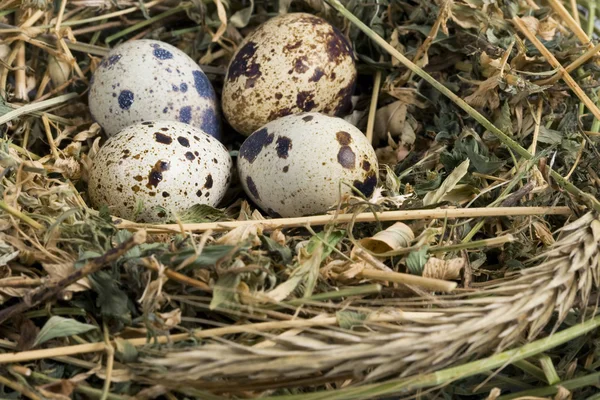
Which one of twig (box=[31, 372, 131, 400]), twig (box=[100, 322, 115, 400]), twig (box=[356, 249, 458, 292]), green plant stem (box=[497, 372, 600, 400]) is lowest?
green plant stem (box=[497, 372, 600, 400])

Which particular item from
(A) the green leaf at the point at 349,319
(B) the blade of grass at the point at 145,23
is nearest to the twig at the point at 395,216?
(A) the green leaf at the point at 349,319

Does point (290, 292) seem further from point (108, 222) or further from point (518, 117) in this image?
point (518, 117)

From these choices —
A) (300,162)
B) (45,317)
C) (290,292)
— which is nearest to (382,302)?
(290,292)

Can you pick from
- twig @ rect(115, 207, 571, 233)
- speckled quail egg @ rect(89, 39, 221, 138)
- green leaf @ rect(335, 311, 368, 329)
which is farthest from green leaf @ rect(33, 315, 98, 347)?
speckled quail egg @ rect(89, 39, 221, 138)

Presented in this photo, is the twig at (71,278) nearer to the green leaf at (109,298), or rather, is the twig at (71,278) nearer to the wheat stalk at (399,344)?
the green leaf at (109,298)

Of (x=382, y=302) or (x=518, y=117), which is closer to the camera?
(x=382, y=302)

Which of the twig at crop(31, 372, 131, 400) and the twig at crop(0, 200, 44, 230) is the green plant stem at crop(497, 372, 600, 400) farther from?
the twig at crop(0, 200, 44, 230)

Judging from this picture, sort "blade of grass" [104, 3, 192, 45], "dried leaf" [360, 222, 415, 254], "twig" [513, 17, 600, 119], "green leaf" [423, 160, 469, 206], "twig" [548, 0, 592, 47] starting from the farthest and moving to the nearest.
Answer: "blade of grass" [104, 3, 192, 45]
"twig" [548, 0, 592, 47]
"twig" [513, 17, 600, 119]
"green leaf" [423, 160, 469, 206]
"dried leaf" [360, 222, 415, 254]
